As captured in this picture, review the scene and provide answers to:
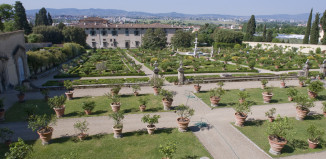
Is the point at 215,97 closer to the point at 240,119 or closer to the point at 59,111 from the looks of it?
the point at 240,119

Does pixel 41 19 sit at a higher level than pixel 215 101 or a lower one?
higher

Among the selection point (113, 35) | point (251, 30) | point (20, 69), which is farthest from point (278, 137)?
point (251, 30)

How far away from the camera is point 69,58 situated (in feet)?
136

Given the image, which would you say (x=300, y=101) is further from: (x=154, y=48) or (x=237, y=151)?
(x=154, y=48)

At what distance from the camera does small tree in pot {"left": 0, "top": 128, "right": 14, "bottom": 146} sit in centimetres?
1073

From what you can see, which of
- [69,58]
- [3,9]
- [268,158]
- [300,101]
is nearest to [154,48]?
[69,58]

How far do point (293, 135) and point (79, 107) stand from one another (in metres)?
14.6

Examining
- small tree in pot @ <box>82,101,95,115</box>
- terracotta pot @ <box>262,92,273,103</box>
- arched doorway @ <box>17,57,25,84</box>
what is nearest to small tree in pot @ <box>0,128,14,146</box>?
small tree in pot @ <box>82,101,95,115</box>

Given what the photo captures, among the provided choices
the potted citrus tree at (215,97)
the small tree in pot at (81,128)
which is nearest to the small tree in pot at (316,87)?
the potted citrus tree at (215,97)

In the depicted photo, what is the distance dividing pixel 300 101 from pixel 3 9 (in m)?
48.3

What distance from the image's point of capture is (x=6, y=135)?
11.7 meters

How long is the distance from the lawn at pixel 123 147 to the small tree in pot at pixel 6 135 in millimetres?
369

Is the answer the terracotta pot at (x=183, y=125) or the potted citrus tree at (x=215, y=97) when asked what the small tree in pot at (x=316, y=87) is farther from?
the terracotta pot at (x=183, y=125)

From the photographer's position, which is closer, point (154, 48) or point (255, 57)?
point (255, 57)
